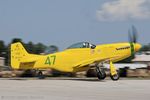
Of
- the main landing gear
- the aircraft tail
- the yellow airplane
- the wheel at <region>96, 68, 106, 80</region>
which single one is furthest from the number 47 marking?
the wheel at <region>96, 68, 106, 80</region>

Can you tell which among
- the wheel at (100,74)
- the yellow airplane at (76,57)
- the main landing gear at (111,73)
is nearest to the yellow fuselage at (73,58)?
the yellow airplane at (76,57)

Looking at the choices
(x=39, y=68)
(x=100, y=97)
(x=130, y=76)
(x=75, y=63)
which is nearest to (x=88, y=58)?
(x=75, y=63)

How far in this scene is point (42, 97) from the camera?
640 inches

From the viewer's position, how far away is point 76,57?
95.3 ft

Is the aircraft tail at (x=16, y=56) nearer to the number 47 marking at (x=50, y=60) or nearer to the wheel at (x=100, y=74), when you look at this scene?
the number 47 marking at (x=50, y=60)

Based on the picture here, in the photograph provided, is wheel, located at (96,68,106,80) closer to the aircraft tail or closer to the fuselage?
the fuselage

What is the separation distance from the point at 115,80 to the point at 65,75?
8695 mm

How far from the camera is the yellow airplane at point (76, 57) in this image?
28.8 metres

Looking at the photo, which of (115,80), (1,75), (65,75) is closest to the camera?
(115,80)

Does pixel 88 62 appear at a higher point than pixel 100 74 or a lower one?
higher

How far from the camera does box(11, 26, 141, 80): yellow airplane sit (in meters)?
28.8

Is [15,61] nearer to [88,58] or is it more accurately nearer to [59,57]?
[59,57]

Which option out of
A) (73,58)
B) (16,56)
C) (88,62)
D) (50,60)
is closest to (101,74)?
(88,62)

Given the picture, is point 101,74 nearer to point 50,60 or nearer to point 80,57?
point 80,57
